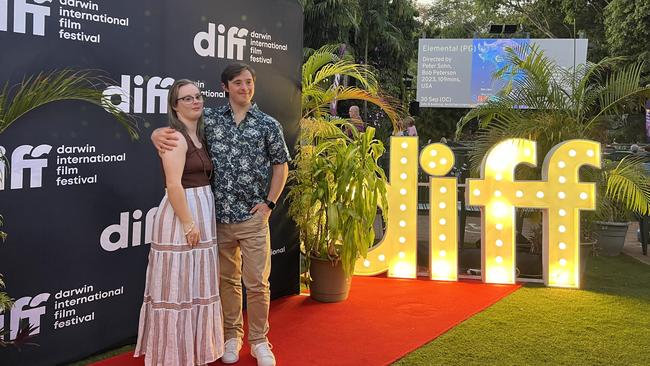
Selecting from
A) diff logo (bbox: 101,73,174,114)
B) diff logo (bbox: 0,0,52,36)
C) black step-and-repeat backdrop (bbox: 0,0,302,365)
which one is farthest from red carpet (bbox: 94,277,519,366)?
diff logo (bbox: 0,0,52,36)

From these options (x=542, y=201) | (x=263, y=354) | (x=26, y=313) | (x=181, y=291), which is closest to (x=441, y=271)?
(x=542, y=201)

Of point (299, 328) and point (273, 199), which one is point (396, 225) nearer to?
point (299, 328)

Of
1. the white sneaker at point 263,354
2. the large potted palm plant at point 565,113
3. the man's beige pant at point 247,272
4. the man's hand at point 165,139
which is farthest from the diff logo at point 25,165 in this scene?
the large potted palm plant at point 565,113

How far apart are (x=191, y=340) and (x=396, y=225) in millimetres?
2949

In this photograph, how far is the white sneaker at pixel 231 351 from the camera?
150 inches

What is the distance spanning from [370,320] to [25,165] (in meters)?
2.57

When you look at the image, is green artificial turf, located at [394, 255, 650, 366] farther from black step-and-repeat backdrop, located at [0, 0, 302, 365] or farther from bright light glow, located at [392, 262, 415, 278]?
black step-and-repeat backdrop, located at [0, 0, 302, 365]

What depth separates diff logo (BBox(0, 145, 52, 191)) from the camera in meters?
3.29

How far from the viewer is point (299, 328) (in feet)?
14.9

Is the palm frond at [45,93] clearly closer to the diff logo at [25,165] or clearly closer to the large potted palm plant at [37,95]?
the large potted palm plant at [37,95]

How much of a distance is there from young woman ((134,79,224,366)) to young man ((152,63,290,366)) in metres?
0.14

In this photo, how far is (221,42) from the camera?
4586 mm

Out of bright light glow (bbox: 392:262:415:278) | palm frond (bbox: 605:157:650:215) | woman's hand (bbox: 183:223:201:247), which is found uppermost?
palm frond (bbox: 605:157:650:215)

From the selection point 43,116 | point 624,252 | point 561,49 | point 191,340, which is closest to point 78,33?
point 43,116
